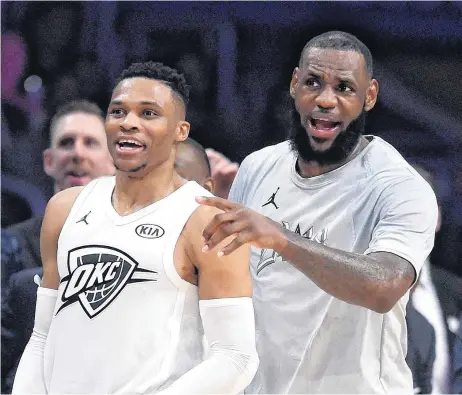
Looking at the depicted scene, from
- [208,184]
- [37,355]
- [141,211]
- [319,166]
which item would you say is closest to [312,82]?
[319,166]

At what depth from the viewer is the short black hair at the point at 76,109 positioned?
10.2ft

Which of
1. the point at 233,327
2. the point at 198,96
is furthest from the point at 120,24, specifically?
the point at 233,327

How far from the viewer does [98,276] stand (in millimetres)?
1807

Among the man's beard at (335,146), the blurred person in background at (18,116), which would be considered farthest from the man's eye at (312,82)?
the blurred person in background at (18,116)

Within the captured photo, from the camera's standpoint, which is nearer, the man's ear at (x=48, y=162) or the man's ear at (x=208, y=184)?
the man's ear at (x=208, y=184)

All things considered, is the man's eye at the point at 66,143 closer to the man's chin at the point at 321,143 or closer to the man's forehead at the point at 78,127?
the man's forehead at the point at 78,127

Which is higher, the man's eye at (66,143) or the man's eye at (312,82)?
the man's eye at (312,82)

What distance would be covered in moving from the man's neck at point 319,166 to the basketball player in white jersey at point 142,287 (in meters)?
0.42

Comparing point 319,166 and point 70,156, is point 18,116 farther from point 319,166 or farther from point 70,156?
point 319,166

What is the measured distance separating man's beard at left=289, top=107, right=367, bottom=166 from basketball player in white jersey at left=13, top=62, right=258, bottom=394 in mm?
419

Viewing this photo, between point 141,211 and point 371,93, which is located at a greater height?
point 371,93

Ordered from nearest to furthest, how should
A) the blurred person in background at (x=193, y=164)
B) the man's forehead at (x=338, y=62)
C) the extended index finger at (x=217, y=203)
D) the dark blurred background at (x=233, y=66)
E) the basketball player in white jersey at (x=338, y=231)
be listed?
the extended index finger at (x=217, y=203)
the basketball player in white jersey at (x=338, y=231)
the man's forehead at (x=338, y=62)
the blurred person in background at (x=193, y=164)
the dark blurred background at (x=233, y=66)

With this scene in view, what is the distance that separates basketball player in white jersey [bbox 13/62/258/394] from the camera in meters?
1.75

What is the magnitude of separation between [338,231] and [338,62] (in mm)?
445
